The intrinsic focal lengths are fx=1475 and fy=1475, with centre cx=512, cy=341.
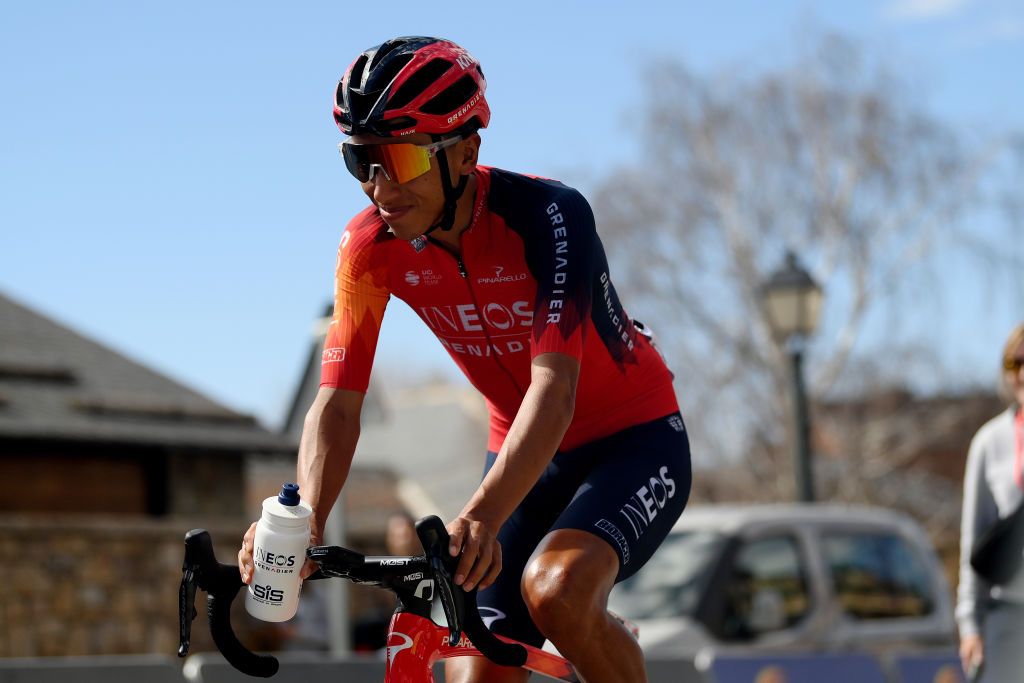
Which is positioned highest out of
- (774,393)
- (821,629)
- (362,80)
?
(362,80)

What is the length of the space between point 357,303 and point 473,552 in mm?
1180

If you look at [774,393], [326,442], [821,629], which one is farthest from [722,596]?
[774,393]

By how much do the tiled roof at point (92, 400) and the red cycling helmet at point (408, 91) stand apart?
19.1 meters

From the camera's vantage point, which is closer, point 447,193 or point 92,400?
point 447,193

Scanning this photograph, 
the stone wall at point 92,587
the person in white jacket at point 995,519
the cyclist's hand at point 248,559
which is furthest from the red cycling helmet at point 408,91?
the stone wall at point 92,587

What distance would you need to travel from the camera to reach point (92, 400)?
2525 cm

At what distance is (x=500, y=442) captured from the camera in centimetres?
454

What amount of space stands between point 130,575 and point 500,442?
16.6 m

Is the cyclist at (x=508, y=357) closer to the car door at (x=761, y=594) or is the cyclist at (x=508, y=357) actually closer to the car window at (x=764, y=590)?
the car door at (x=761, y=594)

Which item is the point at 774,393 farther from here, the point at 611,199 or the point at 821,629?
the point at 821,629

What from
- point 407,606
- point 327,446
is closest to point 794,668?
point 327,446

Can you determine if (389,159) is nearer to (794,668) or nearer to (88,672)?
(88,672)

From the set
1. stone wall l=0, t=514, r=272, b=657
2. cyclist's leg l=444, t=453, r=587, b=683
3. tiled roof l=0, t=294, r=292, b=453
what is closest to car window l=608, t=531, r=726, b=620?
cyclist's leg l=444, t=453, r=587, b=683

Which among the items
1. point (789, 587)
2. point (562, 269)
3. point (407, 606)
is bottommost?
point (789, 587)
